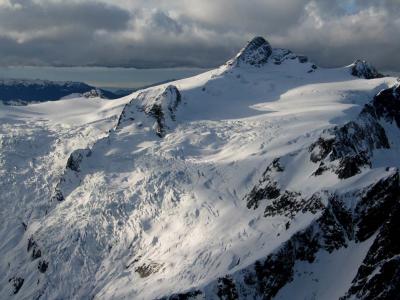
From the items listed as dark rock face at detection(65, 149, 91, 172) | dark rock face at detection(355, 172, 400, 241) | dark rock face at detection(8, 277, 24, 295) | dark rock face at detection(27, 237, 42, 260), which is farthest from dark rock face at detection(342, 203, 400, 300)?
dark rock face at detection(65, 149, 91, 172)

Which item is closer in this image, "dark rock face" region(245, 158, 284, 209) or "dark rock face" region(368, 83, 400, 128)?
"dark rock face" region(245, 158, 284, 209)

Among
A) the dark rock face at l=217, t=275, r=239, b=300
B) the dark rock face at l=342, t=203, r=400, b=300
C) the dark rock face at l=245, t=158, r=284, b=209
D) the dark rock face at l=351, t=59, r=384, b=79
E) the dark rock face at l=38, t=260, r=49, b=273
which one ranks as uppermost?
the dark rock face at l=351, t=59, r=384, b=79

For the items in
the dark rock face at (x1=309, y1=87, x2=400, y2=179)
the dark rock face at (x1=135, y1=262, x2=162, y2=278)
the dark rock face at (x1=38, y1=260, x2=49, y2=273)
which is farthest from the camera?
the dark rock face at (x1=38, y1=260, x2=49, y2=273)

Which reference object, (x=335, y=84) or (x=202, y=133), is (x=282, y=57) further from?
(x=202, y=133)

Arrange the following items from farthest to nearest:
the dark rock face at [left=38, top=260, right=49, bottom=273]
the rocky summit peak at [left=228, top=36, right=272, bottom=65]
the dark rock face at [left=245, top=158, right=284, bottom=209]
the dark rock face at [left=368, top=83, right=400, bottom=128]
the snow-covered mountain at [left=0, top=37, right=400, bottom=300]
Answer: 1. the rocky summit peak at [left=228, top=36, right=272, bottom=65]
2. the dark rock face at [left=368, top=83, right=400, bottom=128]
3. the dark rock face at [left=38, top=260, right=49, bottom=273]
4. the dark rock face at [left=245, top=158, right=284, bottom=209]
5. the snow-covered mountain at [left=0, top=37, right=400, bottom=300]

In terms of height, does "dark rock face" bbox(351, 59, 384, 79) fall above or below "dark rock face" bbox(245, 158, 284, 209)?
above

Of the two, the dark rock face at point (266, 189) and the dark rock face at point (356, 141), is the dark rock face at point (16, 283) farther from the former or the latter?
the dark rock face at point (356, 141)

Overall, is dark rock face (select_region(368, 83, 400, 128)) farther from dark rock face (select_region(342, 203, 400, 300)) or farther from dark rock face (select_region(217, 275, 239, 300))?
dark rock face (select_region(217, 275, 239, 300))
